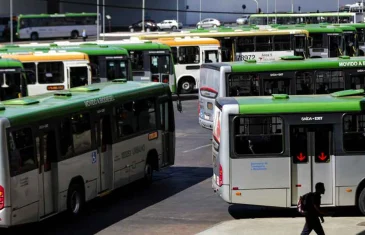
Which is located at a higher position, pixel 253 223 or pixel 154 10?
pixel 154 10

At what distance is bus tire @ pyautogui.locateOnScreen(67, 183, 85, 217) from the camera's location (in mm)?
18688

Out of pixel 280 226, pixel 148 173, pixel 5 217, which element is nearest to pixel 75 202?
pixel 5 217

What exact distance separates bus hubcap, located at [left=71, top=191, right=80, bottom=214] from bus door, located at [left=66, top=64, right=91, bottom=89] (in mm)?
18381

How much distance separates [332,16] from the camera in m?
88.2

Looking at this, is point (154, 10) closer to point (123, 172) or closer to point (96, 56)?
point (96, 56)

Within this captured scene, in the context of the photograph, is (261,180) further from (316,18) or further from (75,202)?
(316,18)

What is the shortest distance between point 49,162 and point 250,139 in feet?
13.1

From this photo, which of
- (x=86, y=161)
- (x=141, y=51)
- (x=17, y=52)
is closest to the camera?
(x=86, y=161)

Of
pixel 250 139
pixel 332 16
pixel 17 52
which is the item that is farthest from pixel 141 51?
pixel 332 16

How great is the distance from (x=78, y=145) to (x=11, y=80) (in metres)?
13.1

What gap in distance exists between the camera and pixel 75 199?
19.0m

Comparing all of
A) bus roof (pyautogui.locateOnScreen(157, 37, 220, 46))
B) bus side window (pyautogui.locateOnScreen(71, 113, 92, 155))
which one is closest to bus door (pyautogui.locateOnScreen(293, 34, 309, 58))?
bus roof (pyautogui.locateOnScreen(157, 37, 220, 46))

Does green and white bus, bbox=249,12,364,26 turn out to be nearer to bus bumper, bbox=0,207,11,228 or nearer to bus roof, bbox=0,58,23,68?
bus roof, bbox=0,58,23,68

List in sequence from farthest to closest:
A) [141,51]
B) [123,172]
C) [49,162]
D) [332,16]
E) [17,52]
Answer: [332,16] → [141,51] → [17,52] → [123,172] → [49,162]
